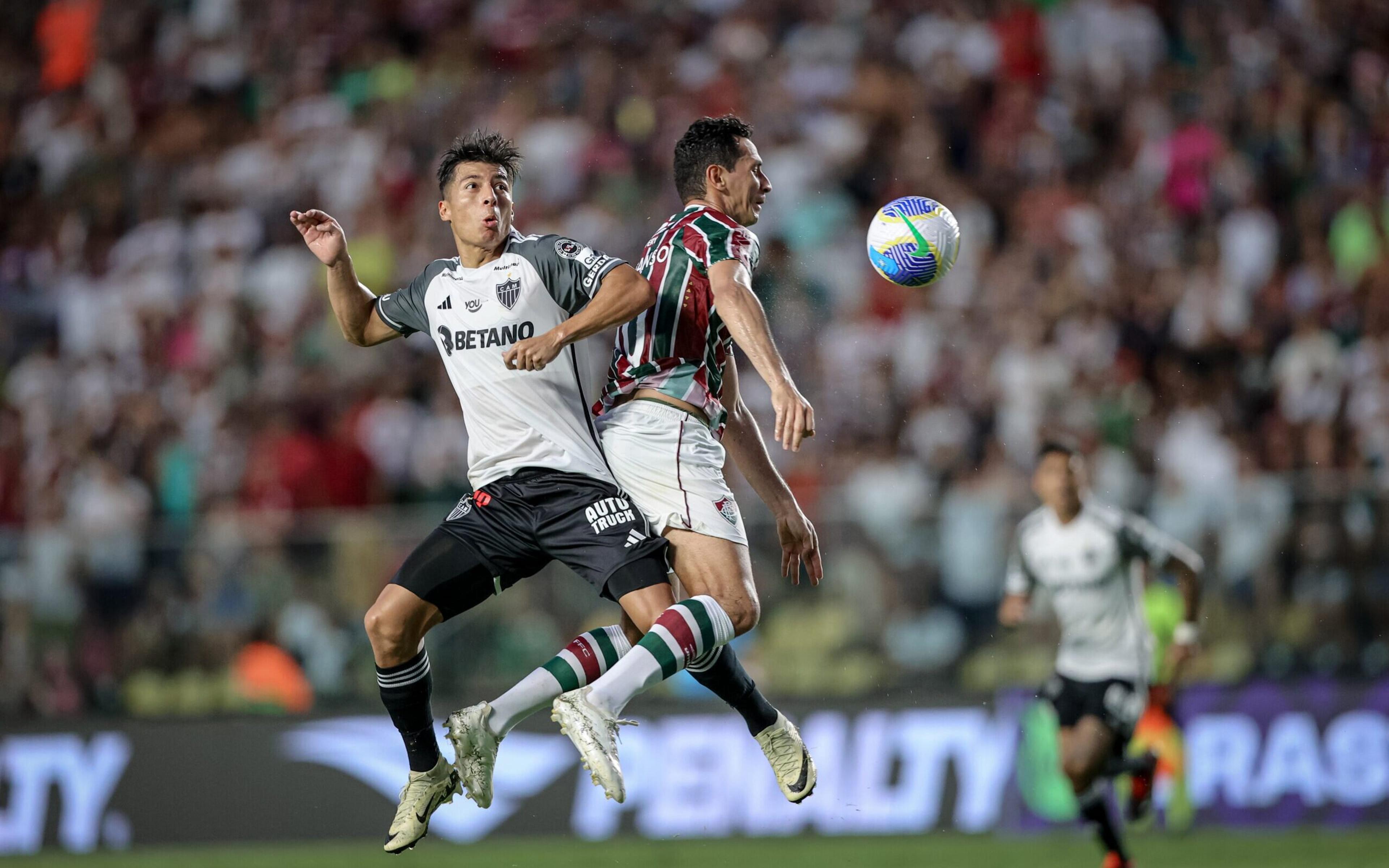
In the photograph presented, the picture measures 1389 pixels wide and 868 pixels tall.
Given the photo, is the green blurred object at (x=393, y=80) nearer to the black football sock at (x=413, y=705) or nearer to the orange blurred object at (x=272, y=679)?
the orange blurred object at (x=272, y=679)

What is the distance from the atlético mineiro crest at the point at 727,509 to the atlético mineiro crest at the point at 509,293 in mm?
1140

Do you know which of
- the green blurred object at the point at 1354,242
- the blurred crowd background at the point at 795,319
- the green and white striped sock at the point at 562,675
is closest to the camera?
the green and white striped sock at the point at 562,675

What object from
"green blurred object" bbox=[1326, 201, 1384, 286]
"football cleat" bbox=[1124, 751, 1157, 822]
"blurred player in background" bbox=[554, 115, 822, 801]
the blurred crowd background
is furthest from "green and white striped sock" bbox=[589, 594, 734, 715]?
"green blurred object" bbox=[1326, 201, 1384, 286]

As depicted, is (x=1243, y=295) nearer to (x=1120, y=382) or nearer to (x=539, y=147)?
(x=1120, y=382)

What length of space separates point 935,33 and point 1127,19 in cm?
176

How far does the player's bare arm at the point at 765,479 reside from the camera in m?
7.50

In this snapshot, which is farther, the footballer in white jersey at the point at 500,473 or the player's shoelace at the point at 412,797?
the player's shoelace at the point at 412,797

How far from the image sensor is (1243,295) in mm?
13914

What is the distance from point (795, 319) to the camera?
13.8 meters

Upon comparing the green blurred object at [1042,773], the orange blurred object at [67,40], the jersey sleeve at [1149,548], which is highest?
the orange blurred object at [67,40]

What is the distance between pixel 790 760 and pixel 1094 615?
12.7ft

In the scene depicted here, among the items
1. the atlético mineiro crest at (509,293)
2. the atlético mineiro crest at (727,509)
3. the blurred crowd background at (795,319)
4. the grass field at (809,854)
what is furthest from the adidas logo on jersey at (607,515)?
the blurred crowd background at (795,319)

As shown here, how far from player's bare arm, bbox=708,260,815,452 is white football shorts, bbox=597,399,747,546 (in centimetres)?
49

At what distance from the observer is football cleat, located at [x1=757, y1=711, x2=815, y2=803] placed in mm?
7320
